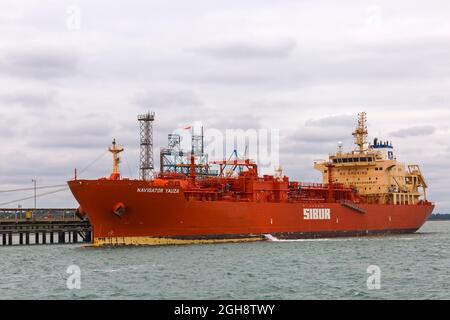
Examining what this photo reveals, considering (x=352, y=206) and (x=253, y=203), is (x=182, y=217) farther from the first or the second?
(x=352, y=206)

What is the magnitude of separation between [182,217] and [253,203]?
280 inches

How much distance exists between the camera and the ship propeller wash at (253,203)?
149ft

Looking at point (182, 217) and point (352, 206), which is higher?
point (352, 206)

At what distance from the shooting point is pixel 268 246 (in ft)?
159

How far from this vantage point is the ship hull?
1762 inches

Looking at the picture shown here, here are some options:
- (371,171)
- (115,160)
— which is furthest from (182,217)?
(371,171)

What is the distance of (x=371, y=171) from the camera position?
224ft

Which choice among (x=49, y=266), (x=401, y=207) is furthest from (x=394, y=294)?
(x=401, y=207)

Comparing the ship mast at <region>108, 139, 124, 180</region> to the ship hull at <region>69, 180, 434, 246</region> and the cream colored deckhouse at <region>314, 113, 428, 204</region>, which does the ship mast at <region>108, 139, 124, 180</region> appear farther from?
the cream colored deckhouse at <region>314, 113, 428, 204</region>

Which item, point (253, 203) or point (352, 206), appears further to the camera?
point (352, 206)

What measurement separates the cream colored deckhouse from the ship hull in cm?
855

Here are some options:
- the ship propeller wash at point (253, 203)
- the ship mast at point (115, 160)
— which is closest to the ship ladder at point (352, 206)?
the ship propeller wash at point (253, 203)

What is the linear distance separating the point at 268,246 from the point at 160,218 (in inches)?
307
